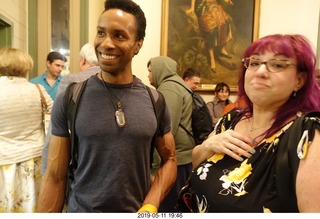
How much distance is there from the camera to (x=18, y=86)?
2174mm

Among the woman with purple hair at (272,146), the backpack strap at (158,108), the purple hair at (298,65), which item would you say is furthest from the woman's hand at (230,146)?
the backpack strap at (158,108)

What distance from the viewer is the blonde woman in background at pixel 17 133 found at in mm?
2135

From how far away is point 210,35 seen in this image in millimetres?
4352

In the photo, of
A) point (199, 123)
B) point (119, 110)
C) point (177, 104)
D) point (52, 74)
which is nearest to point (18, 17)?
point (52, 74)

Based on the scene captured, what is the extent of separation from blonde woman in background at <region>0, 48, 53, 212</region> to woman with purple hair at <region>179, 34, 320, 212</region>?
1548 millimetres

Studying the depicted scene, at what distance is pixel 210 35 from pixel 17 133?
321 cm

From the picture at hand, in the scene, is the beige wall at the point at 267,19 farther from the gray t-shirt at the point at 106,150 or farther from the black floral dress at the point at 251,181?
the black floral dress at the point at 251,181

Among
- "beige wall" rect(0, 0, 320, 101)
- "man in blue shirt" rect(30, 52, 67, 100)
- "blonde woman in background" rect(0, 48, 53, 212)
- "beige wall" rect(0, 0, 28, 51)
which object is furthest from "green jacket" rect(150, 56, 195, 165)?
"beige wall" rect(0, 0, 28, 51)

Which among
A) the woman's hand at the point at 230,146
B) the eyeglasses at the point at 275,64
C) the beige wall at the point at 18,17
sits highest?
the beige wall at the point at 18,17

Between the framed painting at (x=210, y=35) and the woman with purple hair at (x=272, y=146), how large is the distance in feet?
10.4

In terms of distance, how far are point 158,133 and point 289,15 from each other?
403 centimetres

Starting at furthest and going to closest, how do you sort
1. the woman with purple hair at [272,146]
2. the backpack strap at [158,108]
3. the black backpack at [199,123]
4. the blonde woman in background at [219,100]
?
the blonde woman in background at [219,100]
the black backpack at [199,123]
the backpack strap at [158,108]
the woman with purple hair at [272,146]

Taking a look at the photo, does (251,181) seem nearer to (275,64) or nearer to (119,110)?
(275,64)

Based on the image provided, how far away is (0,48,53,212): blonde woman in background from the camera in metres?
2.13
